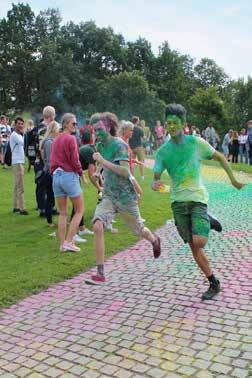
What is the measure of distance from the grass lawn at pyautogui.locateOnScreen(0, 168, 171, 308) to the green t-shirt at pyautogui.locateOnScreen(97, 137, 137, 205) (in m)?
1.26

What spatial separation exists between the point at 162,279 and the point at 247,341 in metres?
2.05

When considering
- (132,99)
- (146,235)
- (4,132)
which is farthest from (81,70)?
(146,235)

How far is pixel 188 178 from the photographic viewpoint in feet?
18.3

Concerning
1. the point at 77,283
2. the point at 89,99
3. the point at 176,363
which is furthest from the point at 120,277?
the point at 89,99

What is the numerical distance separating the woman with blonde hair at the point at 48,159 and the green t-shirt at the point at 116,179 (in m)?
2.89

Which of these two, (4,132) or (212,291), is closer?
(212,291)

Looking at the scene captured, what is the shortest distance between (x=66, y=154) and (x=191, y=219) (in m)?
2.68

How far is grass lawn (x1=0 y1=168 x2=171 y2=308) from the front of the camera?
21.4 ft

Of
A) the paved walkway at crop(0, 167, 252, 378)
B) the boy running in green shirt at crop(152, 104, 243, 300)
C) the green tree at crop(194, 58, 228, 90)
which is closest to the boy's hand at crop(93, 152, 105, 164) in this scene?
the boy running in green shirt at crop(152, 104, 243, 300)

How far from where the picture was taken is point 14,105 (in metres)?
66.9

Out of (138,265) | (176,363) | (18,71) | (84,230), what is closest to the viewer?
(176,363)

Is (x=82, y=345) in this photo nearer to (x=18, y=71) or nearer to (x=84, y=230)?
(x=84, y=230)

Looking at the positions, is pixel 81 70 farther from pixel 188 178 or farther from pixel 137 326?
pixel 137 326

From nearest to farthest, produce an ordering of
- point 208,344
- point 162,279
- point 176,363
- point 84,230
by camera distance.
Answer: point 176,363 → point 208,344 → point 162,279 → point 84,230
